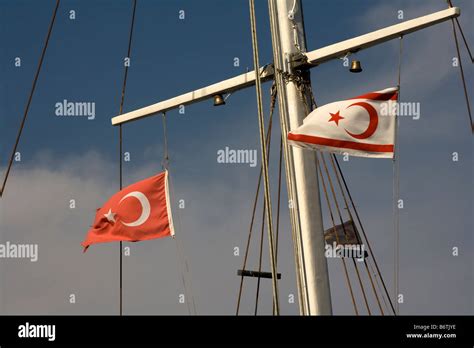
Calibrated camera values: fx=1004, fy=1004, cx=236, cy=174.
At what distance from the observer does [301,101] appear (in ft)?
68.4

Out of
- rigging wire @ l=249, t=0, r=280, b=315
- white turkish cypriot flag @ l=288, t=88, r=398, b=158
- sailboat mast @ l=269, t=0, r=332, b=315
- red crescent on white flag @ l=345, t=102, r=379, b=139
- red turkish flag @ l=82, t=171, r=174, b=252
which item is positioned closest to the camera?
rigging wire @ l=249, t=0, r=280, b=315

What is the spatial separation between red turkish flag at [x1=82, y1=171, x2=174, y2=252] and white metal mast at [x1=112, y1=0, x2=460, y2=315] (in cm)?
207

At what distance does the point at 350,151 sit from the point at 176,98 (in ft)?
15.8

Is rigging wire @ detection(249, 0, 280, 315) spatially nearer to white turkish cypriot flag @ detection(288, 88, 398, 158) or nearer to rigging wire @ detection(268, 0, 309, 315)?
rigging wire @ detection(268, 0, 309, 315)

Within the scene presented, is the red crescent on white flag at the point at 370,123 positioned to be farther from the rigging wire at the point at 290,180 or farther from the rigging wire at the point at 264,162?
the rigging wire at the point at 264,162

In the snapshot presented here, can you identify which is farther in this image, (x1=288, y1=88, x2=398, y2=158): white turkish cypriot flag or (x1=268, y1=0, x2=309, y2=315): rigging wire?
(x1=288, y1=88, x2=398, y2=158): white turkish cypriot flag

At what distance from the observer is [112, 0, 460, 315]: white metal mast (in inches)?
760

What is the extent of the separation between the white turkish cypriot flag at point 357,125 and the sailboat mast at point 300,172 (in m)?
0.60

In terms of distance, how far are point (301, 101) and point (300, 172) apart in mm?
1678

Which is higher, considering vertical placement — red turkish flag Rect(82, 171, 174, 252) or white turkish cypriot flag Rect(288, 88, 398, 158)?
white turkish cypriot flag Rect(288, 88, 398, 158)

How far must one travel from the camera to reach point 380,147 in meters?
19.9

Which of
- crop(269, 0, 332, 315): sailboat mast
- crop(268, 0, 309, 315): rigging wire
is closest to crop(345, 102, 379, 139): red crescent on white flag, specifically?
crop(269, 0, 332, 315): sailboat mast

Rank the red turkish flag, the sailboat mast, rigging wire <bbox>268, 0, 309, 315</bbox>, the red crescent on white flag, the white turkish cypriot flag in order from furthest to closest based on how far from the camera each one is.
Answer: the red turkish flag
the red crescent on white flag
the white turkish cypriot flag
the sailboat mast
rigging wire <bbox>268, 0, 309, 315</bbox>
